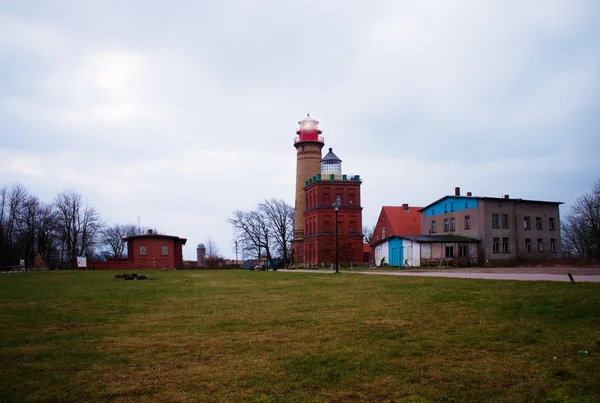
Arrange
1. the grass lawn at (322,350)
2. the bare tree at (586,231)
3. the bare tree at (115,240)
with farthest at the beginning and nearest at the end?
the bare tree at (115,240) < the bare tree at (586,231) < the grass lawn at (322,350)

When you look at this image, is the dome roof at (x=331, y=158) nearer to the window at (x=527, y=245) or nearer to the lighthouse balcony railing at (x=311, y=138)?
the lighthouse balcony railing at (x=311, y=138)

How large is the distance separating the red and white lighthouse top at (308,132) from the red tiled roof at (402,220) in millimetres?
13150

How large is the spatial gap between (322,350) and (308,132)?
59.2m

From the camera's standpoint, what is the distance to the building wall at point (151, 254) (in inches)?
2569

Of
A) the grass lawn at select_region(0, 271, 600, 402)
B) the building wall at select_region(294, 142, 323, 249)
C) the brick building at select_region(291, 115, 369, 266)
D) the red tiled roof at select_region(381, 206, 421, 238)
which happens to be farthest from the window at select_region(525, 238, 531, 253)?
the grass lawn at select_region(0, 271, 600, 402)

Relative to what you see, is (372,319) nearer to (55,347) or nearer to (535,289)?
(535,289)

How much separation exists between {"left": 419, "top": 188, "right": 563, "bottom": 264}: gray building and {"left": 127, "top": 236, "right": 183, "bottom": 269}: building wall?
119 ft

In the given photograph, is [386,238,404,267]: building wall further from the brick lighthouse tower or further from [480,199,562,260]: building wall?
the brick lighthouse tower

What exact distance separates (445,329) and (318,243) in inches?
2019

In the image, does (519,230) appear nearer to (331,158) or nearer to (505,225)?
(505,225)

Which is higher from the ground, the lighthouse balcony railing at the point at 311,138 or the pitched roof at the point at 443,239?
the lighthouse balcony railing at the point at 311,138

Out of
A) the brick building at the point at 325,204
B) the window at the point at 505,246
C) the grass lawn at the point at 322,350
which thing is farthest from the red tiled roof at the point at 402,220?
the grass lawn at the point at 322,350

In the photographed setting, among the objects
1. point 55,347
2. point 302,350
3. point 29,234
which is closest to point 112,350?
point 55,347

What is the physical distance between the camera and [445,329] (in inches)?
356
